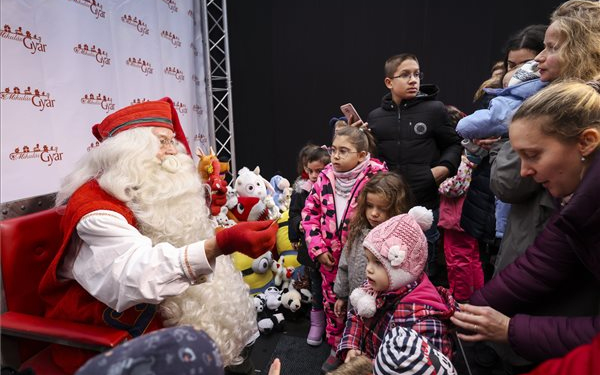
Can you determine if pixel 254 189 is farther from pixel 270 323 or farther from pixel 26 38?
pixel 26 38

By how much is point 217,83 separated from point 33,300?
4522mm

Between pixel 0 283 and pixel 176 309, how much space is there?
723 mm

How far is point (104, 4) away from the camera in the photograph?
3.36 m

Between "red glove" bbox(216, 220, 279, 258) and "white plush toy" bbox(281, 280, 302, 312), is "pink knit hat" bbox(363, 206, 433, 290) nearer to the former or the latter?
"red glove" bbox(216, 220, 279, 258)

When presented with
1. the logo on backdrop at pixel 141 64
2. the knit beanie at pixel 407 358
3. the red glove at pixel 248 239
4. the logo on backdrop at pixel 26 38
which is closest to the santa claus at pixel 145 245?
the red glove at pixel 248 239

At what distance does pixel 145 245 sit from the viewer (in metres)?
1.40

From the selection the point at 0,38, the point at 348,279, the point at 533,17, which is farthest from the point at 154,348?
the point at 533,17

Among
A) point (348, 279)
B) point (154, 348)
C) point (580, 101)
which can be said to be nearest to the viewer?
point (154, 348)

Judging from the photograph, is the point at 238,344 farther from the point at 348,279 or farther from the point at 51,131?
the point at 51,131

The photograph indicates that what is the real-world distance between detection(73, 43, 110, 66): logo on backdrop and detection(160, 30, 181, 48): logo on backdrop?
1084 millimetres

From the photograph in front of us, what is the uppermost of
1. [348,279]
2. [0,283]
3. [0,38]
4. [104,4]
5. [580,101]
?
[104,4]

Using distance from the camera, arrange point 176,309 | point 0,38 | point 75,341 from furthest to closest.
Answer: point 0,38
point 176,309
point 75,341

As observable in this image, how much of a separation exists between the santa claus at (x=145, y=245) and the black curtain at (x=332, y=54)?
3865 millimetres

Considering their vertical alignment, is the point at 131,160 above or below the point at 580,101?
below
